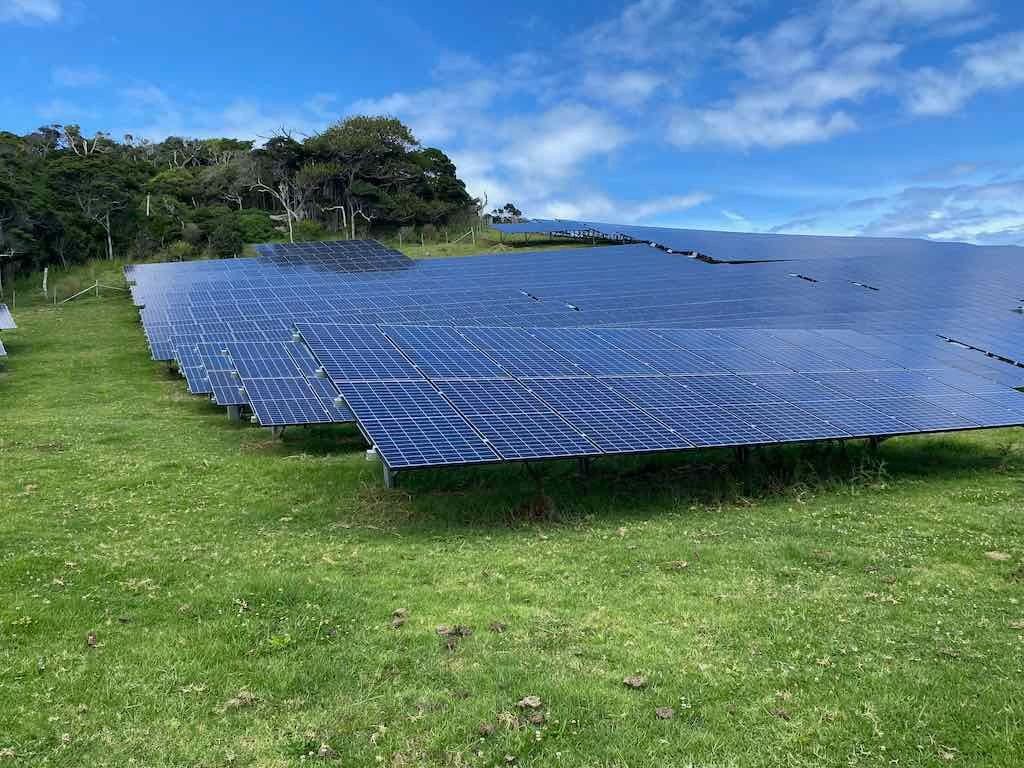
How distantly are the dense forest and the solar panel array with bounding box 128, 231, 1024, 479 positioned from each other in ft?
68.5

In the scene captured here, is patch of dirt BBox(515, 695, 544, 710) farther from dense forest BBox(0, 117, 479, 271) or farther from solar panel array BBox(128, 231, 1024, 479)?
dense forest BBox(0, 117, 479, 271)

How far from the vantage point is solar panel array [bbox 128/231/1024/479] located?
47.3ft

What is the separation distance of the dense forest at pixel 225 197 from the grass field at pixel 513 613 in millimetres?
52049

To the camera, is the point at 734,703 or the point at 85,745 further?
the point at 734,703

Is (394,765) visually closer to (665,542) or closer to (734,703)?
(734,703)

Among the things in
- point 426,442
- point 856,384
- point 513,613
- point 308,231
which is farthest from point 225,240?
point 513,613

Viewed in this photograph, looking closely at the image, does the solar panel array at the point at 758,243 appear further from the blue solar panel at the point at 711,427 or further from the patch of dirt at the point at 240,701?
the patch of dirt at the point at 240,701

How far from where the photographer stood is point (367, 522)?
44.2 feet

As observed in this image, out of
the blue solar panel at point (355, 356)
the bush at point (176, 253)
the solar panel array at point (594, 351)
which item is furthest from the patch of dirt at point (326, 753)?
the bush at point (176, 253)

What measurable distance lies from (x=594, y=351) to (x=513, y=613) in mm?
11219

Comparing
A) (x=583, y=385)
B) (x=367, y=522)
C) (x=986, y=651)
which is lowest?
(x=367, y=522)

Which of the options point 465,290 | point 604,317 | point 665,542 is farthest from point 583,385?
point 465,290

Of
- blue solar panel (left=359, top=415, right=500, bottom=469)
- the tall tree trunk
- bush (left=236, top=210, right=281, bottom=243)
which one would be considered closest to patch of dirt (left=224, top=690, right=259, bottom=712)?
blue solar panel (left=359, top=415, right=500, bottom=469)

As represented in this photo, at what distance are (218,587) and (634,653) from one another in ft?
17.1
